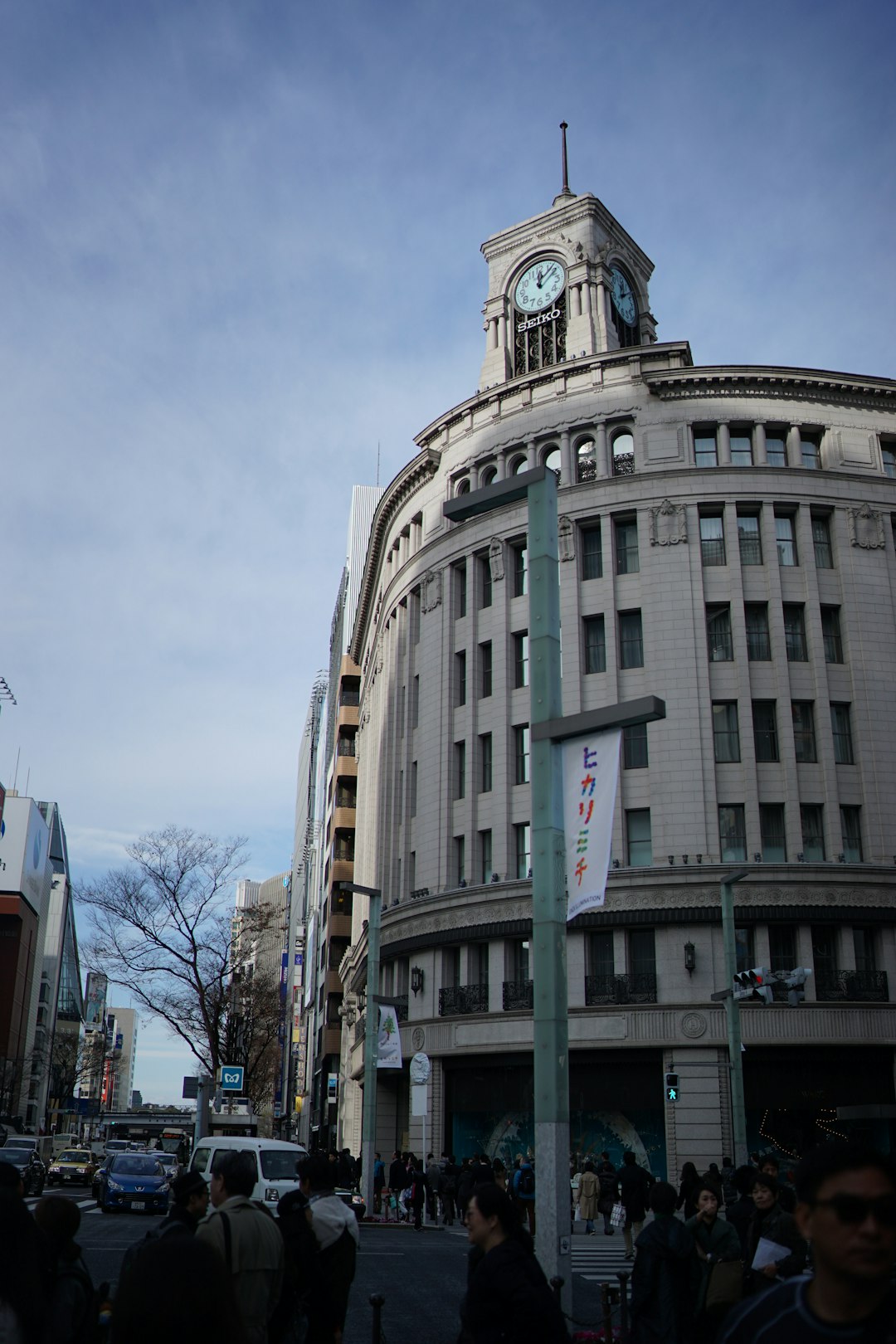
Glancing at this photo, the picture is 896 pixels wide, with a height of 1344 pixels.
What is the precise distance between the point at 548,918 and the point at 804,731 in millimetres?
29538

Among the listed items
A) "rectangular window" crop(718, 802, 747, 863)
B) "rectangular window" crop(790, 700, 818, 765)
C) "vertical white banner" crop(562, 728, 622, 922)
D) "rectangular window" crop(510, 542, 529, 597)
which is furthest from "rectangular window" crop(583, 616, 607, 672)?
"vertical white banner" crop(562, 728, 622, 922)

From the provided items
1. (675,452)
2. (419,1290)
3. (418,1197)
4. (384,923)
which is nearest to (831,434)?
(675,452)

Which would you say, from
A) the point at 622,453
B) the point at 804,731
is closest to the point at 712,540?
the point at 622,453

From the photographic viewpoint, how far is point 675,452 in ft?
141

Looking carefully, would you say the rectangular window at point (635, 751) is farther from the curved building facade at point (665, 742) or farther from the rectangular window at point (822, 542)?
the rectangular window at point (822, 542)

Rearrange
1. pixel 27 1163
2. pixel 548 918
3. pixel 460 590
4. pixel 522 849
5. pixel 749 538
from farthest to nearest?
pixel 460 590
pixel 522 849
pixel 749 538
pixel 27 1163
pixel 548 918

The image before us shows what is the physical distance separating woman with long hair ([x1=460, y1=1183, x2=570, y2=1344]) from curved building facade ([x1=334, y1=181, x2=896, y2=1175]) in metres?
31.5

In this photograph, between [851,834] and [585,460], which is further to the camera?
[585,460]

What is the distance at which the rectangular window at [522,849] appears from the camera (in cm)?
4191

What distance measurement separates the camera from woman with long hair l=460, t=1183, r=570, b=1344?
6.00 metres

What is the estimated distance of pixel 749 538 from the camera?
138 feet

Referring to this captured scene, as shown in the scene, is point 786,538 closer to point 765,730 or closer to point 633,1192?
point 765,730

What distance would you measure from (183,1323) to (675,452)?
4201 cm

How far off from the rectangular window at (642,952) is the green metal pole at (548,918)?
85.3 feet
